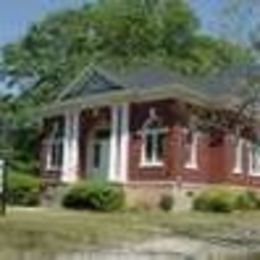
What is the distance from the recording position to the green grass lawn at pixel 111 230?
15953mm

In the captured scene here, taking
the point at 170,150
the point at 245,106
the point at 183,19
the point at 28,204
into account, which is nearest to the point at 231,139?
the point at 170,150

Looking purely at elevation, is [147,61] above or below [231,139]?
above

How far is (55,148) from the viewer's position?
41656 mm

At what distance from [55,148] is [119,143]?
18.8ft

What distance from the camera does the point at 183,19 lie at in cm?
5800

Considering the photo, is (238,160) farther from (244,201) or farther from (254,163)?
(244,201)

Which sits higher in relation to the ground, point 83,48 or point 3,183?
point 83,48

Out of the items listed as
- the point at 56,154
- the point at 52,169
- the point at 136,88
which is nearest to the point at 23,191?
the point at 52,169

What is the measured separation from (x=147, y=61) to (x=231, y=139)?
20877mm

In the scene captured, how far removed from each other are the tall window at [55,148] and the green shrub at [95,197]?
24.6 ft

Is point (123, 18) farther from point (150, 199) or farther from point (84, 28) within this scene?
point (150, 199)

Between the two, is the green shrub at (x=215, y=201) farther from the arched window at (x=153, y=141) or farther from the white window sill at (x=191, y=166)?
the arched window at (x=153, y=141)

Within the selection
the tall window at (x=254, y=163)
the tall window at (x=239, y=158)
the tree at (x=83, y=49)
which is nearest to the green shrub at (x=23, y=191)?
the tall window at (x=239, y=158)

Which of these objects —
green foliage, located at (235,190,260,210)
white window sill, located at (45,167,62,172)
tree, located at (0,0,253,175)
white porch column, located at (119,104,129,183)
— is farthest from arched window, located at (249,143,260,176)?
tree, located at (0,0,253,175)
